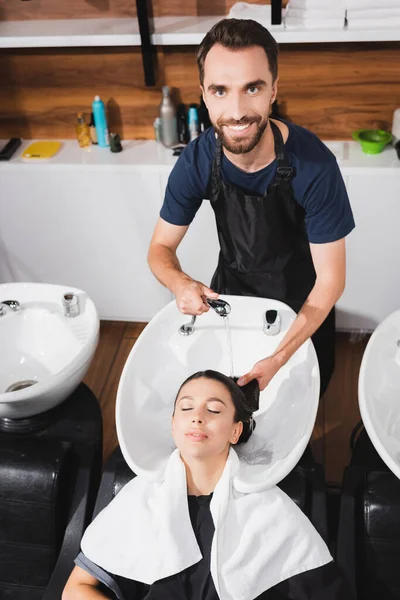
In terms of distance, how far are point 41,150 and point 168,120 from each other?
543mm

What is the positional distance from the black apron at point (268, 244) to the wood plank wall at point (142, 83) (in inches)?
38.2

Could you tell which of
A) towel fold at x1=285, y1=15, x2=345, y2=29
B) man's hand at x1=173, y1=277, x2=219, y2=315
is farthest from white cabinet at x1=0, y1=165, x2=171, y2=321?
man's hand at x1=173, y1=277, x2=219, y2=315

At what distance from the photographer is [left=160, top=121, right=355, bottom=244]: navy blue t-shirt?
1629 millimetres

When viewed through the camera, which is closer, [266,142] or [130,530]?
[130,530]

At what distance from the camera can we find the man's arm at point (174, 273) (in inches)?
62.1

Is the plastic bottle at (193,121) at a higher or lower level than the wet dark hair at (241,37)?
lower

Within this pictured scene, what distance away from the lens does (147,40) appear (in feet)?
7.82

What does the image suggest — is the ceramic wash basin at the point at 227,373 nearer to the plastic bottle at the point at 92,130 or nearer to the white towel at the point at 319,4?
the white towel at the point at 319,4

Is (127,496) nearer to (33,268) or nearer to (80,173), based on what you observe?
(80,173)

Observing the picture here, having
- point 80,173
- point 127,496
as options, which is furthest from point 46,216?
point 127,496

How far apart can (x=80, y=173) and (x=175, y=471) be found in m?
A: 1.51

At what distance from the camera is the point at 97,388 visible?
2.76m

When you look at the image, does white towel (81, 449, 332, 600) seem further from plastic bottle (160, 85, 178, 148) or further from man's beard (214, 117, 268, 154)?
plastic bottle (160, 85, 178, 148)

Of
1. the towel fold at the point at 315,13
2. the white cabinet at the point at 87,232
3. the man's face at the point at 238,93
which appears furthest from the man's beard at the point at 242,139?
the white cabinet at the point at 87,232
